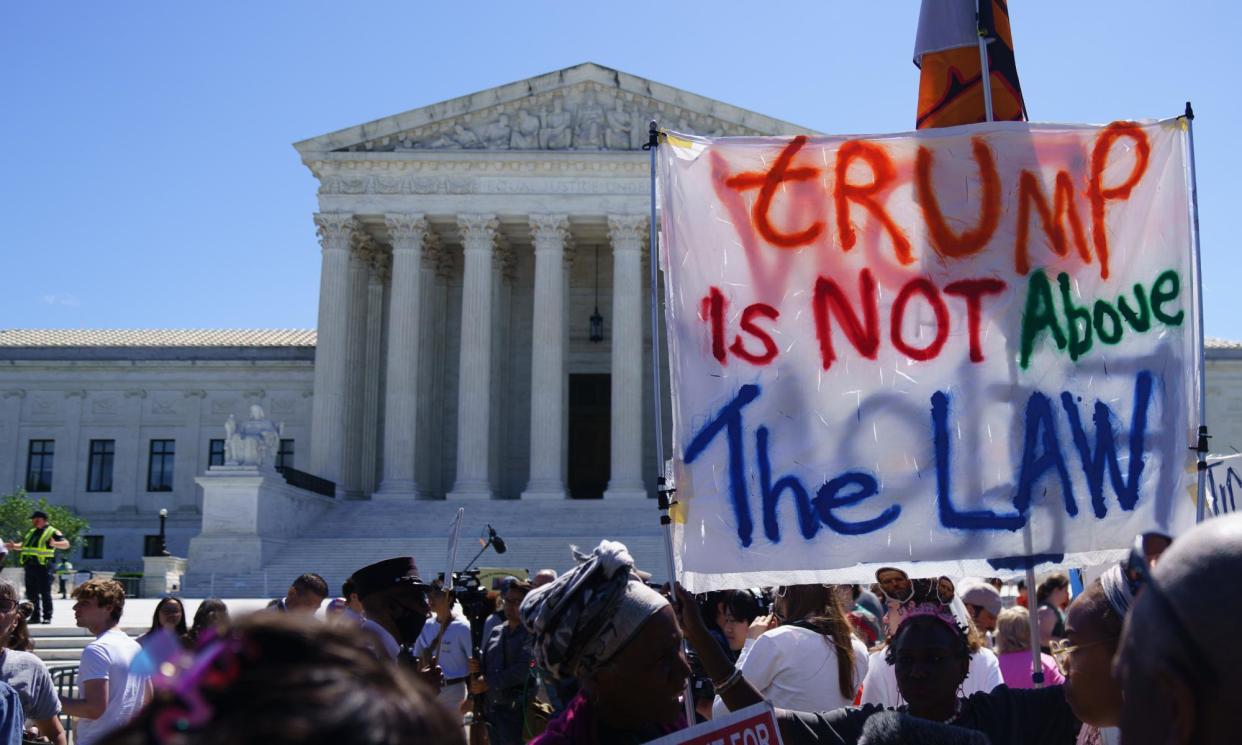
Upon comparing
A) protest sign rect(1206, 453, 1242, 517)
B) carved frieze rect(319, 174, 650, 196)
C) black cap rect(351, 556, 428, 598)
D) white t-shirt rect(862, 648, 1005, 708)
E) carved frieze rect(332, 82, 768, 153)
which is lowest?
white t-shirt rect(862, 648, 1005, 708)

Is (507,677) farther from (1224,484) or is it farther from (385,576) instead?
(1224,484)

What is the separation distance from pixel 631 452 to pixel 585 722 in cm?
3489

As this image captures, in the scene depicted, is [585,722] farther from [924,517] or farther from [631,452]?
[631,452]

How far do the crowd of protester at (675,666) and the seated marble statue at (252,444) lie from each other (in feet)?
86.0

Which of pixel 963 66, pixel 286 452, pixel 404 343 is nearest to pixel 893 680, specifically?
pixel 963 66

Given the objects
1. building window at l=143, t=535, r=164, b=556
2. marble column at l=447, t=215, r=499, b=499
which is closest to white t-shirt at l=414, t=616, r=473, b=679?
marble column at l=447, t=215, r=499, b=499

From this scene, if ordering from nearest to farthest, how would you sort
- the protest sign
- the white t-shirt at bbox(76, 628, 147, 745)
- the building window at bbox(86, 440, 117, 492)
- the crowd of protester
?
the crowd of protester, the white t-shirt at bbox(76, 628, 147, 745), the protest sign, the building window at bbox(86, 440, 117, 492)

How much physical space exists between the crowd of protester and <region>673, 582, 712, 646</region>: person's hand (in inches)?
0.5

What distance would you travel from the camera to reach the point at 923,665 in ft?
12.4

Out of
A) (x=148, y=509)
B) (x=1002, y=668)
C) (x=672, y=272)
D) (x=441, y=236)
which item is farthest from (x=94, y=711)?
(x=148, y=509)

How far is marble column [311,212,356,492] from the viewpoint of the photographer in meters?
38.5

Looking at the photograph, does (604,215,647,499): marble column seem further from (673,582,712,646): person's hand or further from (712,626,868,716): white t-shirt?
(673,582,712,646): person's hand

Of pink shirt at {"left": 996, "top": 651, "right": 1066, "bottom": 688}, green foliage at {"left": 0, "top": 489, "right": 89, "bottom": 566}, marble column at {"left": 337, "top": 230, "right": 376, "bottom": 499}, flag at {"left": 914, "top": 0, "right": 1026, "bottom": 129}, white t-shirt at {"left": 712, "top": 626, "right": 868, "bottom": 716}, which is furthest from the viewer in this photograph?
green foliage at {"left": 0, "top": 489, "right": 89, "bottom": 566}

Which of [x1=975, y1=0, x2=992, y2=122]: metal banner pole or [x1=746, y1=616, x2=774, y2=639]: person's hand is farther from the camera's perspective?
[x1=746, y1=616, x2=774, y2=639]: person's hand
